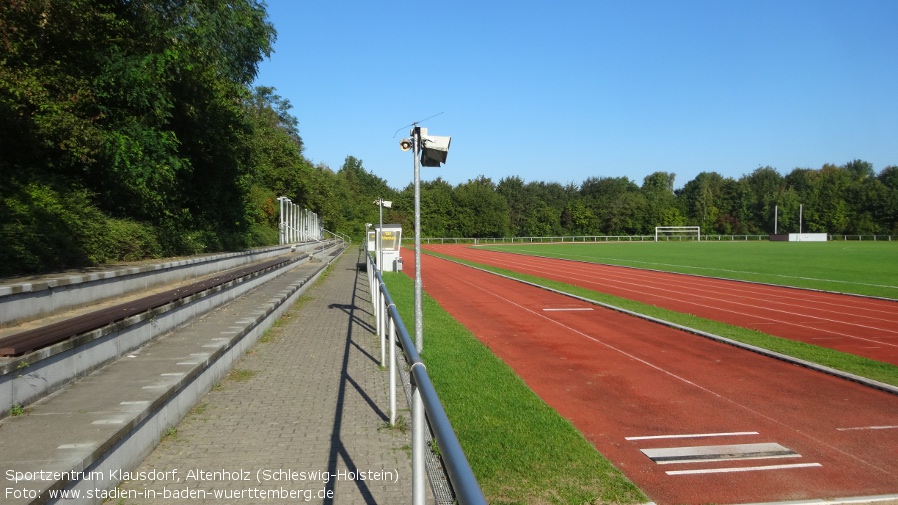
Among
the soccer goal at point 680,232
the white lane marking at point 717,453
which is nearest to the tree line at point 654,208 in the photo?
the soccer goal at point 680,232

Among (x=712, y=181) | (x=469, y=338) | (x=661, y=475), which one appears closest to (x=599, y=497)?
(x=661, y=475)

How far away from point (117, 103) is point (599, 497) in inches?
661

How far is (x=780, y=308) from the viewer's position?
1844cm

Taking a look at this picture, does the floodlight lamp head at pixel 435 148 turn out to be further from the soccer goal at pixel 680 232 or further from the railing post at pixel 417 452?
the soccer goal at pixel 680 232

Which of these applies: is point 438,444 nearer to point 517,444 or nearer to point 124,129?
point 517,444

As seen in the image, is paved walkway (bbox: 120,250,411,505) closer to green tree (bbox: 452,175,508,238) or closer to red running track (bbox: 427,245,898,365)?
red running track (bbox: 427,245,898,365)

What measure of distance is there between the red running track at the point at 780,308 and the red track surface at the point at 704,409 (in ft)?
10.1

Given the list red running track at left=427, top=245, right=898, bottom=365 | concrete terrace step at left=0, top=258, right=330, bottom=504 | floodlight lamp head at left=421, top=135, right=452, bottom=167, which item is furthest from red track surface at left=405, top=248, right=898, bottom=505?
concrete terrace step at left=0, top=258, right=330, bottom=504

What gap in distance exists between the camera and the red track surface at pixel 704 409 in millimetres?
5652

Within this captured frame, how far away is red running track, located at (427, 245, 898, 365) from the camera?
13586mm

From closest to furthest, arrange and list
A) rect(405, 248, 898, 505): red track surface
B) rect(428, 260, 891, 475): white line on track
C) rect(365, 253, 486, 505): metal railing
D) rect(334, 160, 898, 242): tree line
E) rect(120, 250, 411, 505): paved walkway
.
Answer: rect(365, 253, 486, 505): metal railing → rect(120, 250, 411, 505): paved walkway → rect(405, 248, 898, 505): red track surface → rect(428, 260, 891, 475): white line on track → rect(334, 160, 898, 242): tree line

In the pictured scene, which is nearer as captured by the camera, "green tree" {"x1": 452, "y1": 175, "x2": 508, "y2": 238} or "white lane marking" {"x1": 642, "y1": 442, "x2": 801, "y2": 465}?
"white lane marking" {"x1": 642, "y1": 442, "x2": 801, "y2": 465}

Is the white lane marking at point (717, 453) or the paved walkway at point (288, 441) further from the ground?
the paved walkway at point (288, 441)

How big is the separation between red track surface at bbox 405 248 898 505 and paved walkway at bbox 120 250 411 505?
7.48 ft
